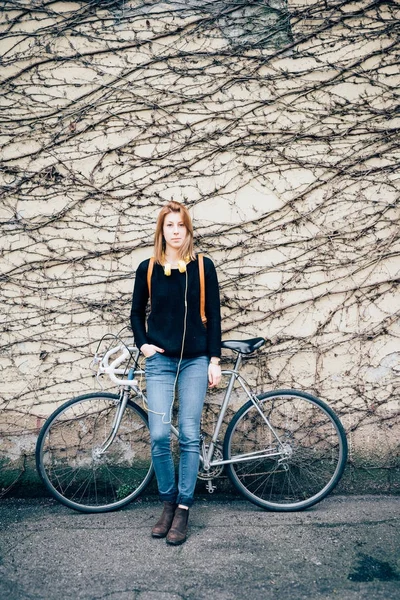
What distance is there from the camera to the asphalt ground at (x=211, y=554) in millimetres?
2488

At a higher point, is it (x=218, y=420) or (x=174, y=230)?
(x=174, y=230)

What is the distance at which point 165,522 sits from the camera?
9.75 feet

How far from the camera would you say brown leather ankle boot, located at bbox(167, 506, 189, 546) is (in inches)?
113

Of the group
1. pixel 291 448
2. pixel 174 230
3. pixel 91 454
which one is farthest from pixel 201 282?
pixel 91 454

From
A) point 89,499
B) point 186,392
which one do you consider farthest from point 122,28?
point 89,499

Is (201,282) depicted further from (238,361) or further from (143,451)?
(143,451)

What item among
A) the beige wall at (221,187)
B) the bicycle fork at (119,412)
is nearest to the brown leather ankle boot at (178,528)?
the bicycle fork at (119,412)

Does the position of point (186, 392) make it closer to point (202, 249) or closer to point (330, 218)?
point (202, 249)

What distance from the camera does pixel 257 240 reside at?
140 inches

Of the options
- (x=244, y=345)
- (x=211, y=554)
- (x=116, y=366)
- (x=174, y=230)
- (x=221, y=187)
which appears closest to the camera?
(x=211, y=554)

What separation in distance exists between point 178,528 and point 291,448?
940mm

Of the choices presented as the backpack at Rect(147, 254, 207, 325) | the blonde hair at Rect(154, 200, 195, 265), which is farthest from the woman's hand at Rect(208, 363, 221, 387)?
the blonde hair at Rect(154, 200, 195, 265)

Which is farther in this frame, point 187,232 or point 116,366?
point 116,366

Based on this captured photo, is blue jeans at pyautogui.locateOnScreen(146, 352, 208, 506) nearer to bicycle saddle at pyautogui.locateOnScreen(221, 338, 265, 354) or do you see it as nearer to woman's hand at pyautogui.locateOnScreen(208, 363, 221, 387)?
woman's hand at pyautogui.locateOnScreen(208, 363, 221, 387)
